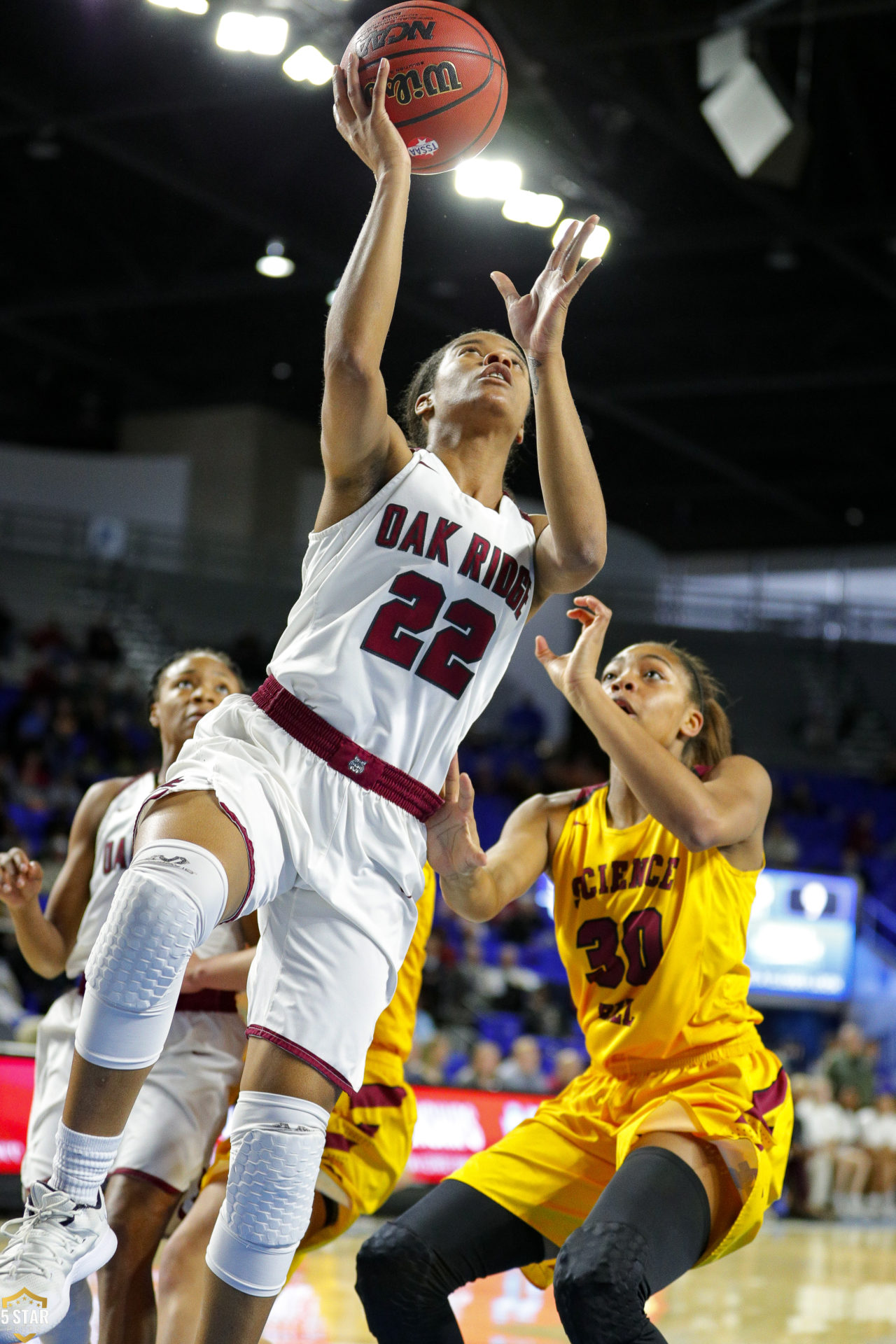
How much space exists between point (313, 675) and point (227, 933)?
4.85 ft

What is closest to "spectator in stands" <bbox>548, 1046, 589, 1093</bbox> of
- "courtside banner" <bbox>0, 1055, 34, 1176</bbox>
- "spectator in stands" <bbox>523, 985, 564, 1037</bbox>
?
"spectator in stands" <bbox>523, 985, 564, 1037</bbox>

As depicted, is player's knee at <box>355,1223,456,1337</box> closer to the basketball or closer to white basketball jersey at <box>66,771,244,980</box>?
white basketball jersey at <box>66,771,244,980</box>

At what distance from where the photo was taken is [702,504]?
2377 centimetres

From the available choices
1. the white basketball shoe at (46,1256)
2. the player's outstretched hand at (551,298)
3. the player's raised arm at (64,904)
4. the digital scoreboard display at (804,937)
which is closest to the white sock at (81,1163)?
the white basketball shoe at (46,1256)

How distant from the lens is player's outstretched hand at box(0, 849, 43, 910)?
12.1 ft

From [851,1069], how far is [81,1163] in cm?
1203

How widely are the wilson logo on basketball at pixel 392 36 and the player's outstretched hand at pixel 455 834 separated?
5.91 ft

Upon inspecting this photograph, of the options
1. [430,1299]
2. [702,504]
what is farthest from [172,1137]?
[702,504]

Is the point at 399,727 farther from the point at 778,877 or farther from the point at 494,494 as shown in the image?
the point at 778,877

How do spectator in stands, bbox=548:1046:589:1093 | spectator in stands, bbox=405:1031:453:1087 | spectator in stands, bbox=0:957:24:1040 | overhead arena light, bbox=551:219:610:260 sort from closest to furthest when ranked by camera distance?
overhead arena light, bbox=551:219:610:260 < spectator in stands, bbox=0:957:24:1040 < spectator in stands, bbox=405:1031:453:1087 < spectator in stands, bbox=548:1046:589:1093

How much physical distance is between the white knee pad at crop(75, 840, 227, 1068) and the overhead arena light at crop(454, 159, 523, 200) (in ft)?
10.6

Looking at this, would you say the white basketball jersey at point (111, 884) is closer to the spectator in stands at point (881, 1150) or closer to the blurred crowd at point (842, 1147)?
the blurred crowd at point (842, 1147)

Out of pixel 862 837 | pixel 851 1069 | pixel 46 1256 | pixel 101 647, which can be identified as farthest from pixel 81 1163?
pixel 862 837

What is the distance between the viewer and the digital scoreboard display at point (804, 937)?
48.6 feet
